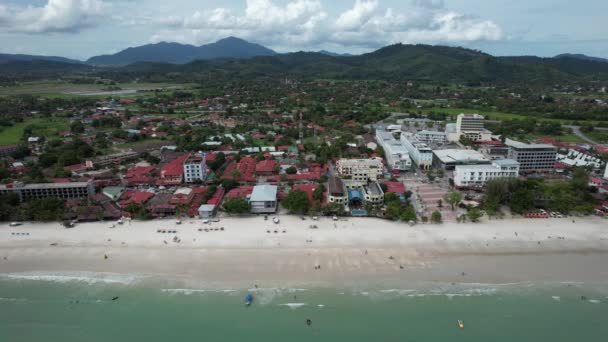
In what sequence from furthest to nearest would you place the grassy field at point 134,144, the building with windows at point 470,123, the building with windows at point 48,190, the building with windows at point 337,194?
the building with windows at point 470,123, the grassy field at point 134,144, the building with windows at point 48,190, the building with windows at point 337,194

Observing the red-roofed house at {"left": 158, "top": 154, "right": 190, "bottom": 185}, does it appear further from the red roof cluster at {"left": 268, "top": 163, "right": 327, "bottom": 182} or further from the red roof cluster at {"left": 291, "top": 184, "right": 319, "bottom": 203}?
the red roof cluster at {"left": 291, "top": 184, "right": 319, "bottom": 203}

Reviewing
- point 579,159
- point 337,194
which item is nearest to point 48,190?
point 337,194

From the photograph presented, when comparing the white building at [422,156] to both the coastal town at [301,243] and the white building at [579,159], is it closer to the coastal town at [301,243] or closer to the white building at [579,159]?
the coastal town at [301,243]

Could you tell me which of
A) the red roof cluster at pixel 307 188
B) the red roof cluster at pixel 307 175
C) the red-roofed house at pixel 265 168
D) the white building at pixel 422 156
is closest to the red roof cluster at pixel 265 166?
the red-roofed house at pixel 265 168

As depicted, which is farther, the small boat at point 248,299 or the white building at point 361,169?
the white building at point 361,169

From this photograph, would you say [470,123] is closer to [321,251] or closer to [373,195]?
[373,195]

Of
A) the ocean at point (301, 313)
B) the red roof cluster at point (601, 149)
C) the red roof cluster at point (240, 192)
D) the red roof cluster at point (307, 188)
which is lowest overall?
the ocean at point (301, 313)

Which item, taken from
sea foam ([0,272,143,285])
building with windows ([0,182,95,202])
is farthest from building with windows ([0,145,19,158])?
sea foam ([0,272,143,285])
